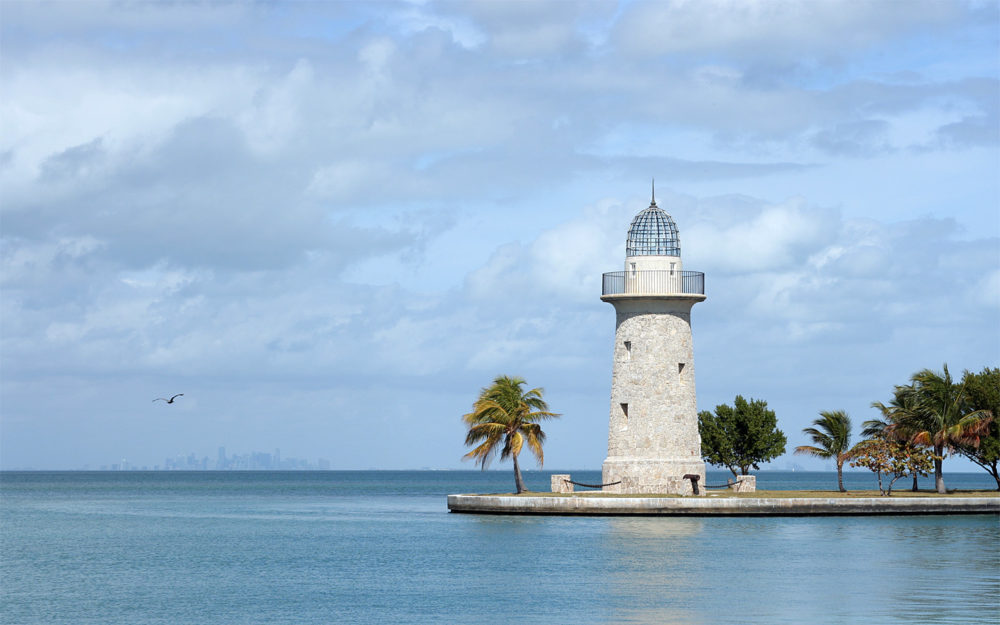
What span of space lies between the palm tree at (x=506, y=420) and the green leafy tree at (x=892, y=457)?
44.5ft

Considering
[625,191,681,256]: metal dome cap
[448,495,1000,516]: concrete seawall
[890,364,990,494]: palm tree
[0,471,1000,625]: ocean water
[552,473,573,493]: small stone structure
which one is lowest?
[0,471,1000,625]: ocean water

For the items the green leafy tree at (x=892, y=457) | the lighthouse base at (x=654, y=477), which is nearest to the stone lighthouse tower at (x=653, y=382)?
the lighthouse base at (x=654, y=477)

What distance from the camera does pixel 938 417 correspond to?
192ft

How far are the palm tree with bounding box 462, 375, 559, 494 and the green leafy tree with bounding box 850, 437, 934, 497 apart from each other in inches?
534

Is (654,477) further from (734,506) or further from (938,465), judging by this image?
(938,465)

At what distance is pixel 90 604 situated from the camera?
34.3 meters

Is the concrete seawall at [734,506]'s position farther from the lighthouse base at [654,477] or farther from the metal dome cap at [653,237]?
the metal dome cap at [653,237]

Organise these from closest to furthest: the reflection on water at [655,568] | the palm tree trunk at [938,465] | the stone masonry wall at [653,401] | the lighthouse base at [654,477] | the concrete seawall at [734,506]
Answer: the reflection on water at [655,568]
the concrete seawall at [734,506]
the lighthouse base at [654,477]
the stone masonry wall at [653,401]
the palm tree trunk at [938,465]

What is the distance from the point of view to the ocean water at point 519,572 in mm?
31672

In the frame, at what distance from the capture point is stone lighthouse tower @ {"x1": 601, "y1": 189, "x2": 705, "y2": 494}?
5288cm

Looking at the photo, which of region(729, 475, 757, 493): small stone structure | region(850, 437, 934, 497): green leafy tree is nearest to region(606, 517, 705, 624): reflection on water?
region(729, 475, 757, 493): small stone structure

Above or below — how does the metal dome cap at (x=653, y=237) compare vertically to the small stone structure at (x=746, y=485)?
above

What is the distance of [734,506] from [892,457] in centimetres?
1141

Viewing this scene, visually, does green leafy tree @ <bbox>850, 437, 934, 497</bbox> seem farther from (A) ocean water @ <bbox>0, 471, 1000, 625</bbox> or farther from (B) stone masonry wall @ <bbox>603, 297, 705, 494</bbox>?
(B) stone masonry wall @ <bbox>603, 297, 705, 494</bbox>
